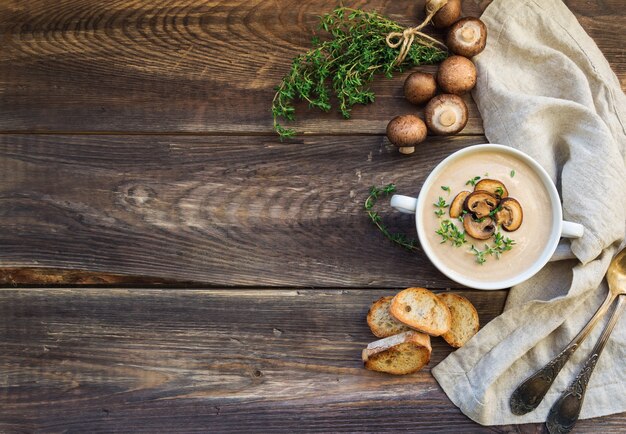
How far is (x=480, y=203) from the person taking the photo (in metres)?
1.42

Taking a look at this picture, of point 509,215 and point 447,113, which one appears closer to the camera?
point 509,215

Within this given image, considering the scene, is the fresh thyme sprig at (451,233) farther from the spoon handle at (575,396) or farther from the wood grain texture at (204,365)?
the spoon handle at (575,396)

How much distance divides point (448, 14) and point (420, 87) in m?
0.18

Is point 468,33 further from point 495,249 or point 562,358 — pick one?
point 562,358

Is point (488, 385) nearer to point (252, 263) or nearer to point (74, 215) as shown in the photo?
point (252, 263)

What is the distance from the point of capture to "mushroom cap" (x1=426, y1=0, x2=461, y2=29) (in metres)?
1.57

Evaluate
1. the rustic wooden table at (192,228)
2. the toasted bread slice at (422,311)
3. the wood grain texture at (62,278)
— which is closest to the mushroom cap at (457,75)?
the rustic wooden table at (192,228)

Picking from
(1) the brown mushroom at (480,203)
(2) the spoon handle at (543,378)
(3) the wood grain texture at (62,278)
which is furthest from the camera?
(3) the wood grain texture at (62,278)

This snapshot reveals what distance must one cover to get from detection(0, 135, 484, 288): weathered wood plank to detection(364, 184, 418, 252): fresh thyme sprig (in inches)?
0.7

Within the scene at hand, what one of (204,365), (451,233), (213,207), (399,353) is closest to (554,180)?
(451,233)

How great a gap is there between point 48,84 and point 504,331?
4.09 ft

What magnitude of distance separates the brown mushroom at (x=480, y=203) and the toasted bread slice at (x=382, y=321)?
0.30 meters

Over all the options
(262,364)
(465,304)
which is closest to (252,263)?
(262,364)

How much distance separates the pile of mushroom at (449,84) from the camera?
1.54 metres
